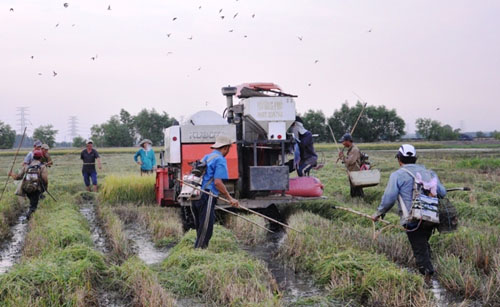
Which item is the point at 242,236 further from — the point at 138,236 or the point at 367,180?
the point at 367,180

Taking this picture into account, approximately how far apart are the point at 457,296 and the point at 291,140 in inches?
183

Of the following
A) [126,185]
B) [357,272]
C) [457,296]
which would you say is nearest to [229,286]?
[357,272]

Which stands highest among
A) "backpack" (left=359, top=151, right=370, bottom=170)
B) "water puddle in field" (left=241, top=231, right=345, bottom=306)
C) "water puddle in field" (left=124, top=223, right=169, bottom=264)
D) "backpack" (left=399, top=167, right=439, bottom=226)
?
"backpack" (left=359, top=151, right=370, bottom=170)

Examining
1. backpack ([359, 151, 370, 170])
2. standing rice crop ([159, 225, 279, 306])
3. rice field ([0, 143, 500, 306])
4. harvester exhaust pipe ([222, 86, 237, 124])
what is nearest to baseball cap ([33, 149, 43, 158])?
rice field ([0, 143, 500, 306])

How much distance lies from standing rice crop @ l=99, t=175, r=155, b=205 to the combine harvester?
372 centimetres

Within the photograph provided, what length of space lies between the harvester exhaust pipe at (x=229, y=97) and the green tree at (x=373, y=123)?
4747cm

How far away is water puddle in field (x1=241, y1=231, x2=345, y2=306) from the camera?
18.7 ft

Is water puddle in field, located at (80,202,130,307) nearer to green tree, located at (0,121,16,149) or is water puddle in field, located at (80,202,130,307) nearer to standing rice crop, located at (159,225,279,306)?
standing rice crop, located at (159,225,279,306)

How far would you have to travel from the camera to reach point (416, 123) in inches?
2783

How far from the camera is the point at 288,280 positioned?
6637mm

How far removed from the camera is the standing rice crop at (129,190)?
551 inches

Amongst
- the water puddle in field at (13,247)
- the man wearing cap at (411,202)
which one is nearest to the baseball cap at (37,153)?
the water puddle in field at (13,247)

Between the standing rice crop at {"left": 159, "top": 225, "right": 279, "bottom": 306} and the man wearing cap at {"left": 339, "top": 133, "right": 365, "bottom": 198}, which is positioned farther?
the man wearing cap at {"left": 339, "top": 133, "right": 365, "bottom": 198}

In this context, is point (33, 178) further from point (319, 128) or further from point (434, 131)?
point (434, 131)
